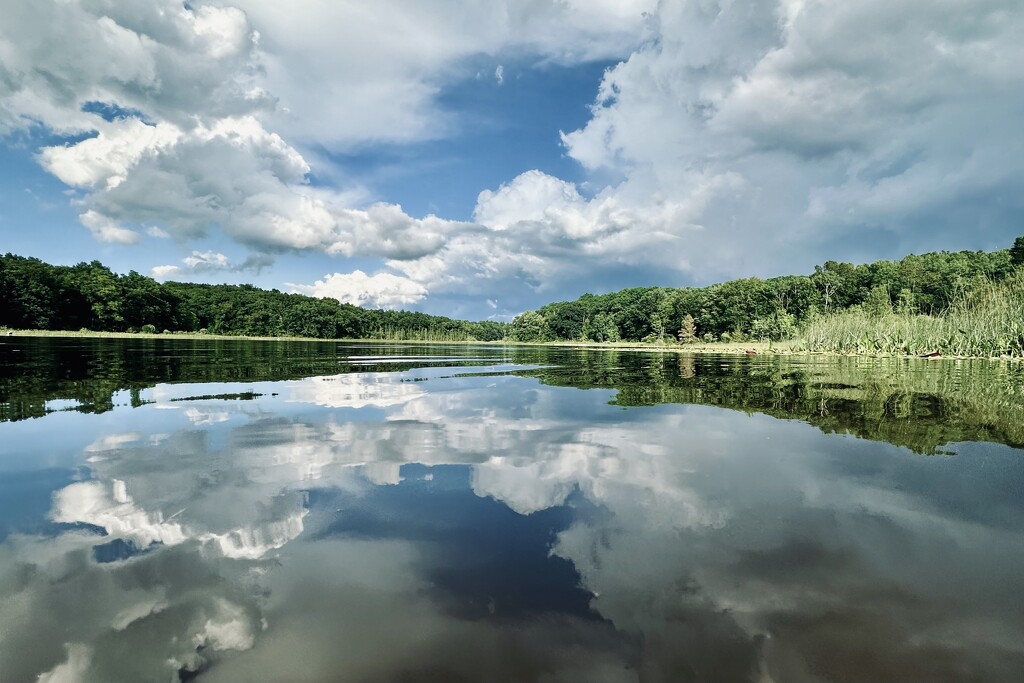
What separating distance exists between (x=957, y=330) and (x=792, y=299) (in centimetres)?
9418

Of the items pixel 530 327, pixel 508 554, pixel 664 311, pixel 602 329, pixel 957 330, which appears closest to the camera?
pixel 508 554

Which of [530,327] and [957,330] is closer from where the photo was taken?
[957,330]

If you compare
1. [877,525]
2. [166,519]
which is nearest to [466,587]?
[166,519]

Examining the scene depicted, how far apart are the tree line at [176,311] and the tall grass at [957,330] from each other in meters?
112

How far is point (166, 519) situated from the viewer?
448cm

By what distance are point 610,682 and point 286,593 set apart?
2016mm

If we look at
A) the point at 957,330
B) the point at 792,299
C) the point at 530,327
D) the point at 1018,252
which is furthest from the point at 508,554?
the point at 530,327

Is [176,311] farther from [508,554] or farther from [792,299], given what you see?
[792,299]

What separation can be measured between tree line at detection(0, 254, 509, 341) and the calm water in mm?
102706

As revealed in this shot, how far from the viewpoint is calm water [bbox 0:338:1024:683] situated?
8.64ft

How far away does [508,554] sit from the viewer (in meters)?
3.75

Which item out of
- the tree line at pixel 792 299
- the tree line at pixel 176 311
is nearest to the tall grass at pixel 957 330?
the tree line at pixel 792 299

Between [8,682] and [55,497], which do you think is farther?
[55,497]

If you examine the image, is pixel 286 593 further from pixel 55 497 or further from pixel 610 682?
pixel 55 497
